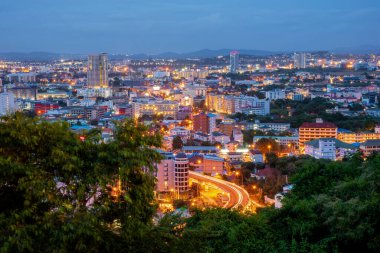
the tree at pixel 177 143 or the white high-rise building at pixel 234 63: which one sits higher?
the white high-rise building at pixel 234 63

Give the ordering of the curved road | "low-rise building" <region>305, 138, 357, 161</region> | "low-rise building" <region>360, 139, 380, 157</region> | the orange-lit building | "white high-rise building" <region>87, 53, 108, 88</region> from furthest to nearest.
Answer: "white high-rise building" <region>87, 53, 108, 88</region>, the orange-lit building, "low-rise building" <region>360, 139, 380, 157</region>, "low-rise building" <region>305, 138, 357, 161</region>, the curved road

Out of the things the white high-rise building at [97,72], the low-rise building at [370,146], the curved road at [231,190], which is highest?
the white high-rise building at [97,72]

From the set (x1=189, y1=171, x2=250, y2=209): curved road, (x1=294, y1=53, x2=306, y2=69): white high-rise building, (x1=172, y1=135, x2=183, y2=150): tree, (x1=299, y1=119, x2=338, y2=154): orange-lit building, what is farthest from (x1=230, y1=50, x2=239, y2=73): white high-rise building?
(x1=189, y1=171, x2=250, y2=209): curved road

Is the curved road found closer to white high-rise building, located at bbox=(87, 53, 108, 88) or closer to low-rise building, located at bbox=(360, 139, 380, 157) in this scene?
low-rise building, located at bbox=(360, 139, 380, 157)

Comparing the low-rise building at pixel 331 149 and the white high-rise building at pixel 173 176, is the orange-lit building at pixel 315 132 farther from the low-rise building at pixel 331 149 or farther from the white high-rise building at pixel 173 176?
the white high-rise building at pixel 173 176

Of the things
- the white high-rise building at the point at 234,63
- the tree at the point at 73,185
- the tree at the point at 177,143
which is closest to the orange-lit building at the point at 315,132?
the tree at the point at 177,143

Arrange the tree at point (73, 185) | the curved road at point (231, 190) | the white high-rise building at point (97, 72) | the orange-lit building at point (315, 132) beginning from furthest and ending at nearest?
the white high-rise building at point (97, 72) < the orange-lit building at point (315, 132) < the curved road at point (231, 190) < the tree at point (73, 185)

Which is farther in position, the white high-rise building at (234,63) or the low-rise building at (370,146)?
the white high-rise building at (234,63)

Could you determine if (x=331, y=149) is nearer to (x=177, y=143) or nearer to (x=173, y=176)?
(x=177, y=143)

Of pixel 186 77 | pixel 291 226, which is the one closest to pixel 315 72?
pixel 186 77
